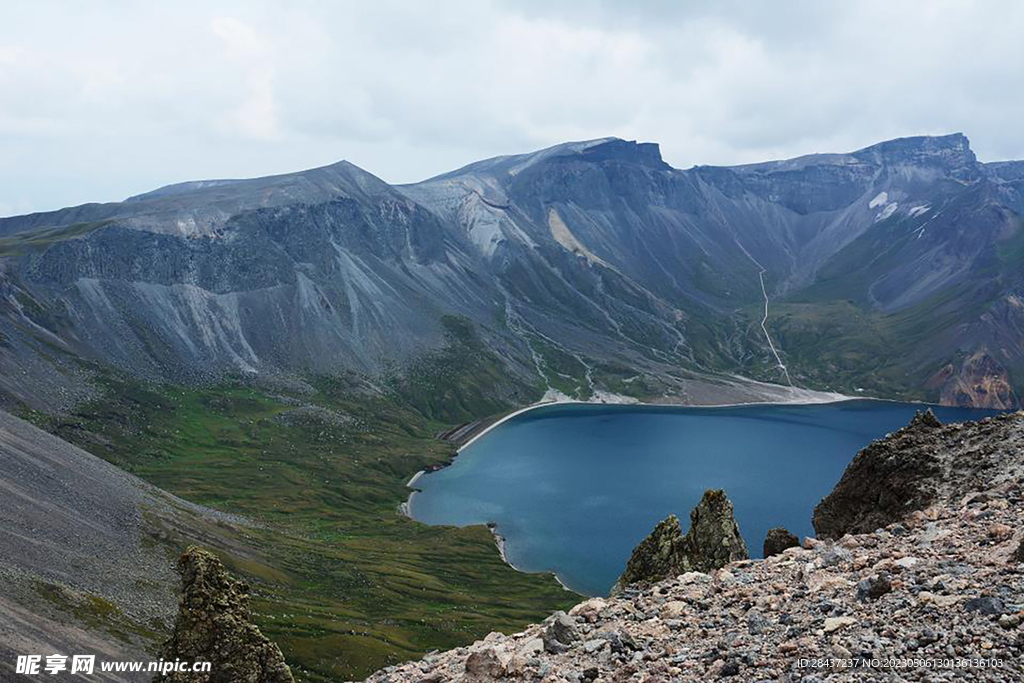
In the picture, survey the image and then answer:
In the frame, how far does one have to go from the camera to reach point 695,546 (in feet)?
115

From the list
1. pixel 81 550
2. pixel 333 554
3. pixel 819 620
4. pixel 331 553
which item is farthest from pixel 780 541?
pixel 331 553

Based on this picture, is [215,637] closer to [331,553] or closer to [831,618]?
[831,618]

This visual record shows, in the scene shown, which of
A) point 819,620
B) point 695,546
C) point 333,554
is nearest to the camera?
point 819,620

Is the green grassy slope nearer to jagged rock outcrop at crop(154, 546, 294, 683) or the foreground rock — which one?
jagged rock outcrop at crop(154, 546, 294, 683)

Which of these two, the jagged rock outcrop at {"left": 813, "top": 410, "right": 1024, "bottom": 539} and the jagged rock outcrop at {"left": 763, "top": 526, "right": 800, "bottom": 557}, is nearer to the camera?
the jagged rock outcrop at {"left": 813, "top": 410, "right": 1024, "bottom": 539}

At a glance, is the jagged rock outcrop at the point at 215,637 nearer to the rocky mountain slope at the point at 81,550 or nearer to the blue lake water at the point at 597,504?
the rocky mountain slope at the point at 81,550

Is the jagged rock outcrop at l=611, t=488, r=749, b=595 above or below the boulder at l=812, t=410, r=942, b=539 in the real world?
below

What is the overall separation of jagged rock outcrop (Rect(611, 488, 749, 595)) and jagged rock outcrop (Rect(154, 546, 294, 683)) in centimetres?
1635

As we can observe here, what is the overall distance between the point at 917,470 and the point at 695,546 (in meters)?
10.8

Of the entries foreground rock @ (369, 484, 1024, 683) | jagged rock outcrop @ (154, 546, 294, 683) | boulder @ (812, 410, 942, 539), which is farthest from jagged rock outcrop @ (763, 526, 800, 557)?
jagged rock outcrop @ (154, 546, 294, 683)

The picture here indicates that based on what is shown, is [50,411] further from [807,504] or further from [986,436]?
[986,436]

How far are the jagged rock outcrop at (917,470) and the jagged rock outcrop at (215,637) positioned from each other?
26.3 m

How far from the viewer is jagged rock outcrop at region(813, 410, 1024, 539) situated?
26.4 m

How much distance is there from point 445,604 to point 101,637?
203 feet
